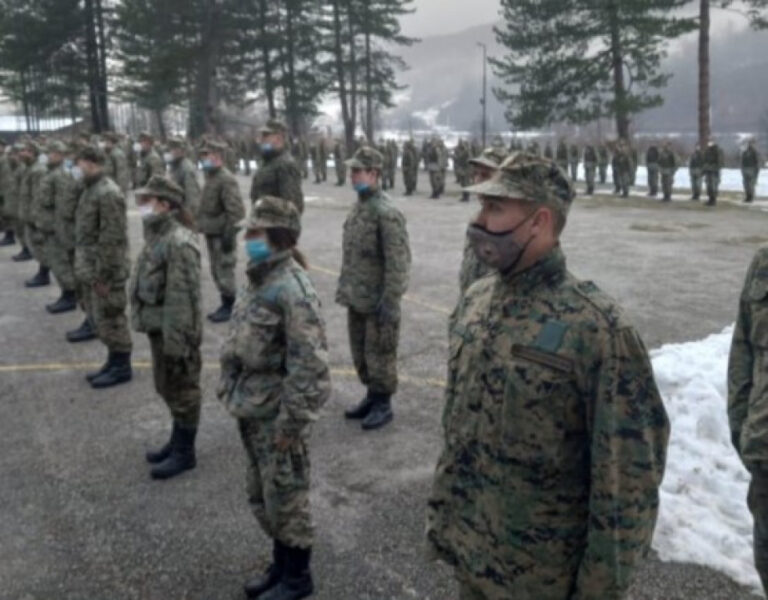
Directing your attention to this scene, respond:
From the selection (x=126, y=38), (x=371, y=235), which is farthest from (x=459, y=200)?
(x=126, y=38)

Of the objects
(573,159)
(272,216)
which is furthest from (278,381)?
(573,159)

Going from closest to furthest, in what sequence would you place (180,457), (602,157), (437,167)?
1. (180,457)
2. (437,167)
3. (602,157)

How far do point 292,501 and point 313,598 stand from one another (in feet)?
1.77

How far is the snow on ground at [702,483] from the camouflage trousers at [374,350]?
2.05 meters

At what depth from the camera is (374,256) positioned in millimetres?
5645

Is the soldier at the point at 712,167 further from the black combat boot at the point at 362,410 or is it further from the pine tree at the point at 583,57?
the black combat boot at the point at 362,410

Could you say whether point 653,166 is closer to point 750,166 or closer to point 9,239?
point 750,166

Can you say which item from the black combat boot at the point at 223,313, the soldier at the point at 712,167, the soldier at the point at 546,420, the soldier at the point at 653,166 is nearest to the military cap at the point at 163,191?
the soldier at the point at 546,420

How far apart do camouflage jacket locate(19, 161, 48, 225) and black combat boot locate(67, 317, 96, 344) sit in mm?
2572

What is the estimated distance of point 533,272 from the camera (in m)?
2.29

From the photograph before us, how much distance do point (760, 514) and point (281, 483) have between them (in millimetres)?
2060

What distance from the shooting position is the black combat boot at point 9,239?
14.5 m

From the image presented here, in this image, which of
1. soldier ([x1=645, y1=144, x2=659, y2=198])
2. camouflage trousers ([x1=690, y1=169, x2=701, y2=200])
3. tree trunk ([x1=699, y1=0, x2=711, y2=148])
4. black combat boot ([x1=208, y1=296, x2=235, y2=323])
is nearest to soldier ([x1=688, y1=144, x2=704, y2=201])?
camouflage trousers ([x1=690, y1=169, x2=701, y2=200])

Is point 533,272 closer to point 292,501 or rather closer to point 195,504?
point 292,501
